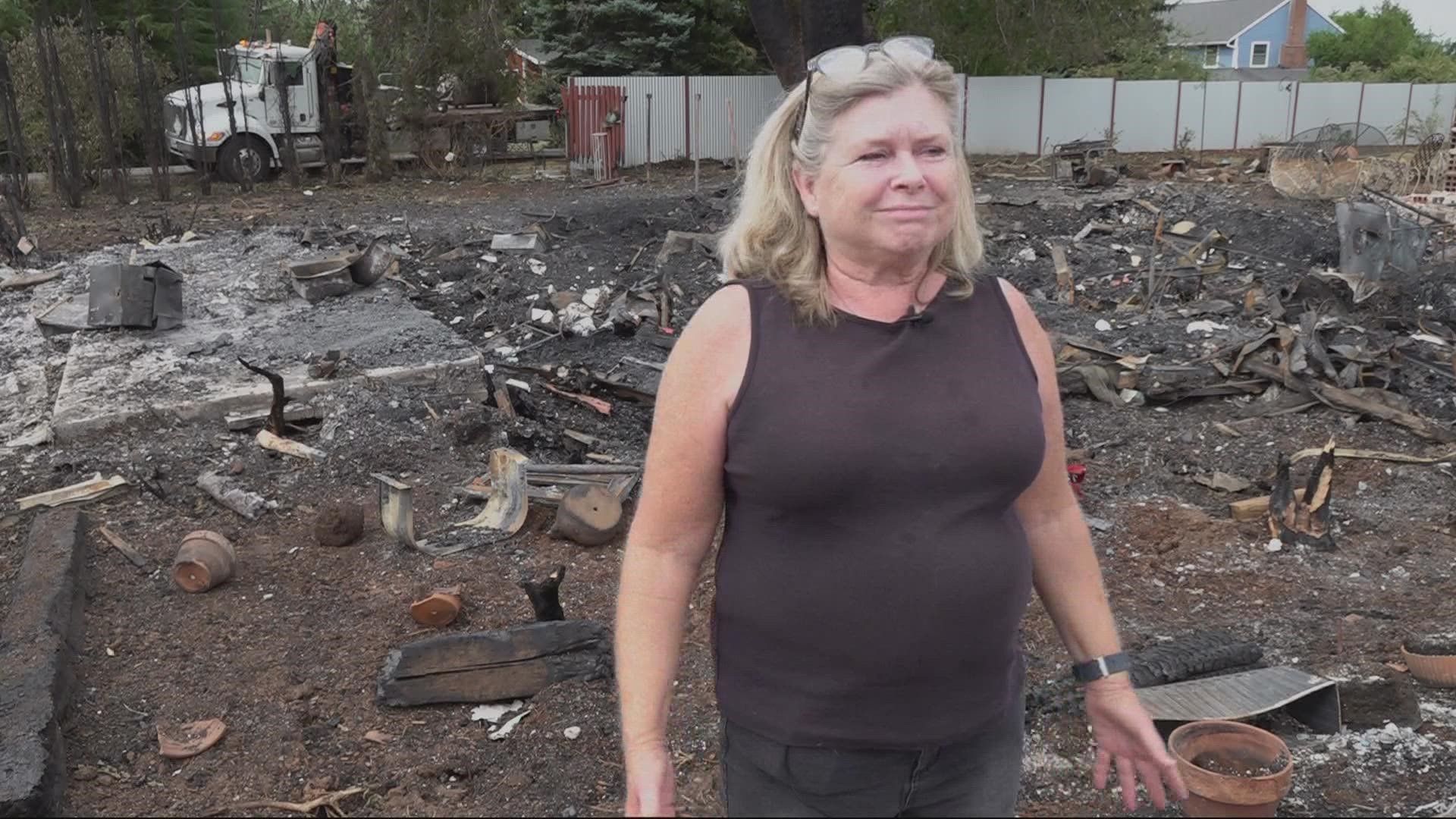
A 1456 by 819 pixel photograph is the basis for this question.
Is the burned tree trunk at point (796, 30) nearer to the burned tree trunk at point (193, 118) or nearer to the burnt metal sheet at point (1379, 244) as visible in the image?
the burnt metal sheet at point (1379, 244)

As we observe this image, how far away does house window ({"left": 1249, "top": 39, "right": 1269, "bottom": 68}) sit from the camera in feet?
194

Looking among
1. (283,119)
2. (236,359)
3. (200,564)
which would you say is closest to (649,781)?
(200,564)

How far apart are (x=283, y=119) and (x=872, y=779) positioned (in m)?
20.3

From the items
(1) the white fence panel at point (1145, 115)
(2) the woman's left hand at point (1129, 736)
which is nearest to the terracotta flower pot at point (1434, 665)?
(2) the woman's left hand at point (1129, 736)

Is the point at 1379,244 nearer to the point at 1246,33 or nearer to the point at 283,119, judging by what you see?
the point at 283,119

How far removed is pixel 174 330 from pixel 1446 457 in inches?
337

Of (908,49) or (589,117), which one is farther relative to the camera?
(589,117)

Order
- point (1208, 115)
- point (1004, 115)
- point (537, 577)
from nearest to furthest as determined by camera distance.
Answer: point (537, 577) → point (1004, 115) → point (1208, 115)

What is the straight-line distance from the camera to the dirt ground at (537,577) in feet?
11.6

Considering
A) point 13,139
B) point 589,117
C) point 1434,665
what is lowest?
point 1434,665

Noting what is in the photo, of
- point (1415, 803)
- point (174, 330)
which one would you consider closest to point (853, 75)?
point (1415, 803)

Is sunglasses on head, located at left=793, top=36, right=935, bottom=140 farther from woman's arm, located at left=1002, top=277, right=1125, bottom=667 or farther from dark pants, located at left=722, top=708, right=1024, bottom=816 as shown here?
dark pants, located at left=722, top=708, right=1024, bottom=816

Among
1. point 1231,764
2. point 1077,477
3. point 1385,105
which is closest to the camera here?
point 1231,764

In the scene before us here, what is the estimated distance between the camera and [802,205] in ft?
6.16
